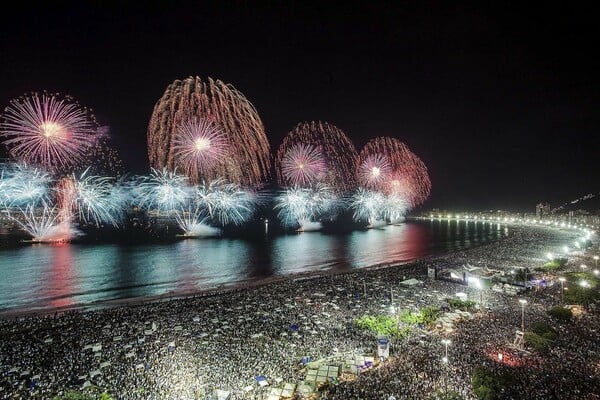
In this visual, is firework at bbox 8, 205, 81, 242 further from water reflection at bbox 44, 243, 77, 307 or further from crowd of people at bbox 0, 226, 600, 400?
crowd of people at bbox 0, 226, 600, 400

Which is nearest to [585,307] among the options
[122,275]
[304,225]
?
[122,275]

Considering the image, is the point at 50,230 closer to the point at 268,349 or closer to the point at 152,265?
the point at 152,265

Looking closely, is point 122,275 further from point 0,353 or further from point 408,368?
point 408,368

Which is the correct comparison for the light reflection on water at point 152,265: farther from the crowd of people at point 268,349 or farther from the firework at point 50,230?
the crowd of people at point 268,349

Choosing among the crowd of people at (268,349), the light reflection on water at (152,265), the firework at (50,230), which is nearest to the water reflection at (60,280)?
the light reflection on water at (152,265)

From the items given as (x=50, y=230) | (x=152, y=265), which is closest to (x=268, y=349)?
(x=152, y=265)

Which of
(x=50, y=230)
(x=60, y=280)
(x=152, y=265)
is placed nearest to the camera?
(x=60, y=280)
